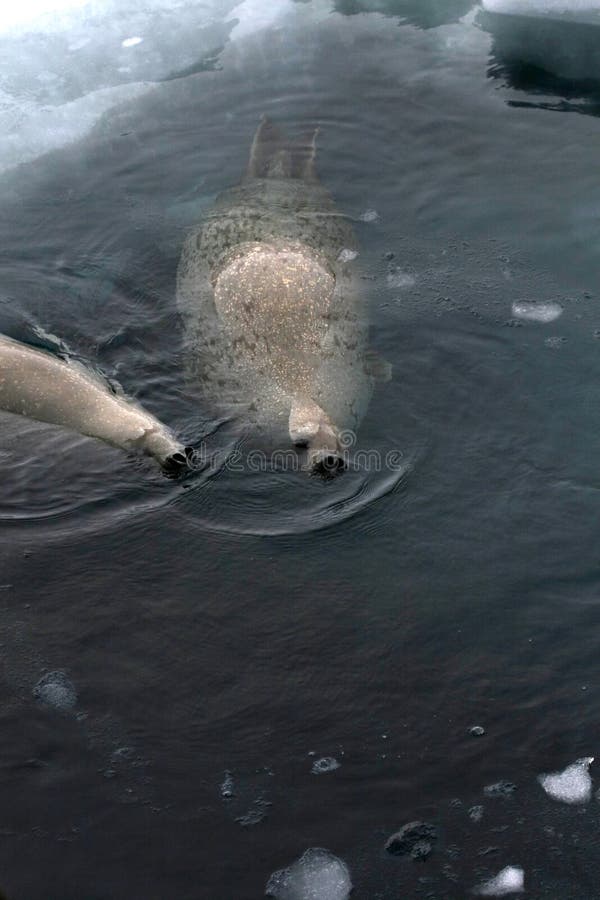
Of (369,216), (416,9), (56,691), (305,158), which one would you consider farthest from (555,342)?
(416,9)

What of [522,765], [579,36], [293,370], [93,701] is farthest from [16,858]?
[579,36]

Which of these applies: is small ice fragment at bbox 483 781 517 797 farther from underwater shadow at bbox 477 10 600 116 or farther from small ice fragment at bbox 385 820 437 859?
underwater shadow at bbox 477 10 600 116

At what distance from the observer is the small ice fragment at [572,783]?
15.1 ft

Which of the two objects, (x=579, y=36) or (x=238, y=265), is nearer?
(x=238, y=265)

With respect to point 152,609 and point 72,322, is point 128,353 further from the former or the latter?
point 152,609

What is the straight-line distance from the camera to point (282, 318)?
694cm

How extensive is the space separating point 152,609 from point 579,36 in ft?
23.2

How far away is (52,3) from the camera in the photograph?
10938 millimetres

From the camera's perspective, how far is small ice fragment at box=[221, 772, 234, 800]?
4.63m

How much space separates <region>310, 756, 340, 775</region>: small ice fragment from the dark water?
0.10 ft

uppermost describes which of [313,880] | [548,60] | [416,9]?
[416,9]

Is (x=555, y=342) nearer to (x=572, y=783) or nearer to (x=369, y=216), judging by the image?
(x=369, y=216)

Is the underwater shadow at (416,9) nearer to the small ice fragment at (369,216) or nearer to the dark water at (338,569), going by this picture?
the dark water at (338,569)

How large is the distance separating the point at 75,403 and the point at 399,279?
2.45 meters
